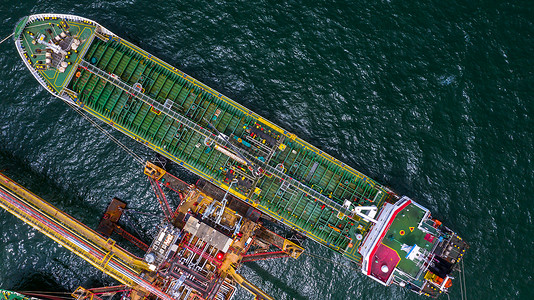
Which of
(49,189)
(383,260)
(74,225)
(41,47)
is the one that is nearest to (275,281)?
(383,260)

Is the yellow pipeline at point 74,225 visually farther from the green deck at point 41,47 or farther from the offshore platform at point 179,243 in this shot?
the green deck at point 41,47

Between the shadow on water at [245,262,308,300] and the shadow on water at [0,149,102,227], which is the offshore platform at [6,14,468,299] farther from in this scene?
the shadow on water at [0,149,102,227]

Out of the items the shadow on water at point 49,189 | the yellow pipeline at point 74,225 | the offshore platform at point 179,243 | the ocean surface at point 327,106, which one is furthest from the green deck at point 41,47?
the offshore platform at point 179,243

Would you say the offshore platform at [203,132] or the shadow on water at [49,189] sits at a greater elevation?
the offshore platform at [203,132]

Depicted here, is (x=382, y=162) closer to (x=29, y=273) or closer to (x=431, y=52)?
(x=431, y=52)

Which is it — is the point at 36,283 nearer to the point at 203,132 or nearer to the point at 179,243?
the point at 179,243

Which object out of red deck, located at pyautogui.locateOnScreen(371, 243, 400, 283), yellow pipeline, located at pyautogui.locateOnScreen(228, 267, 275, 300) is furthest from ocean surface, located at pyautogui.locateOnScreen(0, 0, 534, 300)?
red deck, located at pyautogui.locateOnScreen(371, 243, 400, 283)

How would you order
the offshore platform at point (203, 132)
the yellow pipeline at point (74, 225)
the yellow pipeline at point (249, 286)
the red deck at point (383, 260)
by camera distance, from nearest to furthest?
the red deck at point (383, 260) → the offshore platform at point (203, 132) → the yellow pipeline at point (74, 225) → the yellow pipeline at point (249, 286)
